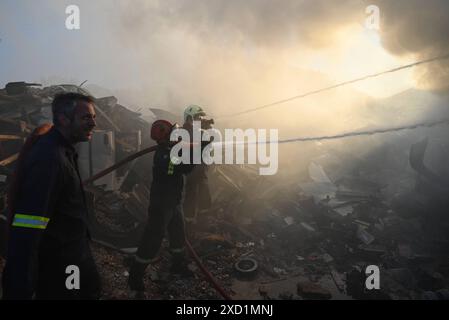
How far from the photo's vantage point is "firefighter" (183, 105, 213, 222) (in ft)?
19.4

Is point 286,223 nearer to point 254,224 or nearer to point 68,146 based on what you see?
point 254,224

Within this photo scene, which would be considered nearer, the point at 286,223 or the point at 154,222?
the point at 154,222

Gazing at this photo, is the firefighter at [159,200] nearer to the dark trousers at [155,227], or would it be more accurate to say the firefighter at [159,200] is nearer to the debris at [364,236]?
the dark trousers at [155,227]

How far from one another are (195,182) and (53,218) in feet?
13.1

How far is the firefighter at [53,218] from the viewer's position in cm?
184

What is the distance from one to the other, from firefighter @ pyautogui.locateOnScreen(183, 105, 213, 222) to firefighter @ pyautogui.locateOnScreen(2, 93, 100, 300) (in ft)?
11.4

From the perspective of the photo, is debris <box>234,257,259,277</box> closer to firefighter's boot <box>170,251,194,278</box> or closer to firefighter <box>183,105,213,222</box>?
firefighter's boot <box>170,251,194,278</box>

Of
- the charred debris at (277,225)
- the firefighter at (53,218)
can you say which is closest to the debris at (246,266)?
the charred debris at (277,225)

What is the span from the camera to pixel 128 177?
26.8 ft

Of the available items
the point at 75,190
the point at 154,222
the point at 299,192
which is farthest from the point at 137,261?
the point at 299,192

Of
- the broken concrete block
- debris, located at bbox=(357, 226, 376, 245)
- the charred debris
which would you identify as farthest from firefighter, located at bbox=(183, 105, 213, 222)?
debris, located at bbox=(357, 226, 376, 245)

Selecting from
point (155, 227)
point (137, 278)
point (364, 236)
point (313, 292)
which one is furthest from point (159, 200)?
point (364, 236)

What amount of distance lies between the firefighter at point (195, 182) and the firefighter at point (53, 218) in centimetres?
347
